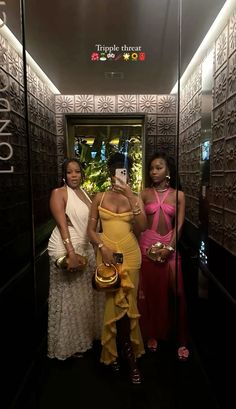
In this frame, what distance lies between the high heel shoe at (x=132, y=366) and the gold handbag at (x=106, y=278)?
337mm

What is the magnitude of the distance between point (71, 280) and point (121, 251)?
1.14ft

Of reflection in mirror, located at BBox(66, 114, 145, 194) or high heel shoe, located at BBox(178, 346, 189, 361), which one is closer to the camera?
reflection in mirror, located at BBox(66, 114, 145, 194)

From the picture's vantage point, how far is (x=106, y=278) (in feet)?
5.48

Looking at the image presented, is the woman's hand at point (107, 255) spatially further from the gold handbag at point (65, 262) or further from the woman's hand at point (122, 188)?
the woman's hand at point (122, 188)

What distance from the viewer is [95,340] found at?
6.33 ft

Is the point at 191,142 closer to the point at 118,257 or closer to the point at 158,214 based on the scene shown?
the point at 158,214

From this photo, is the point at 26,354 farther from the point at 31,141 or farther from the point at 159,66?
the point at 159,66

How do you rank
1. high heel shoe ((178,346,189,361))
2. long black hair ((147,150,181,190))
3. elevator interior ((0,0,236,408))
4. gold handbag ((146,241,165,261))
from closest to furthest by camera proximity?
elevator interior ((0,0,236,408))
long black hair ((147,150,181,190))
gold handbag ((146,241,165,261))
high heel shoe ((178,346,189,361))

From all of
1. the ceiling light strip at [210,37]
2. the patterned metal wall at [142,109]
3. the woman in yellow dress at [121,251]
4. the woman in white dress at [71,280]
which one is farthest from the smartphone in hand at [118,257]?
the ceiling light strip at [210,37]

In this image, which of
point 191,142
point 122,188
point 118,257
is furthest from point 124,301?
point 191,142

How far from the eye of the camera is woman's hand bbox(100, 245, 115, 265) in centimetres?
168

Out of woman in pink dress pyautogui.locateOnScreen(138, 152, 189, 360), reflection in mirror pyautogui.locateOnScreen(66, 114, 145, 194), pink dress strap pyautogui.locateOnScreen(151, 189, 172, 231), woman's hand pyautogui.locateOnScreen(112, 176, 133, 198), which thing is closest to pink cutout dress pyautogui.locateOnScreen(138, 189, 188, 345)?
woman in pink dress pyautogui.locateOnScreen(138, 152, 189, 360)

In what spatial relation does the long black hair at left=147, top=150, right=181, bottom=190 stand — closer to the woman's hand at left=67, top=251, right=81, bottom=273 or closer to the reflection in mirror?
the reflection in mirror

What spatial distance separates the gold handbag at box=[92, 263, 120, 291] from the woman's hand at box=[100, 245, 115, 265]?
2 centimetres
